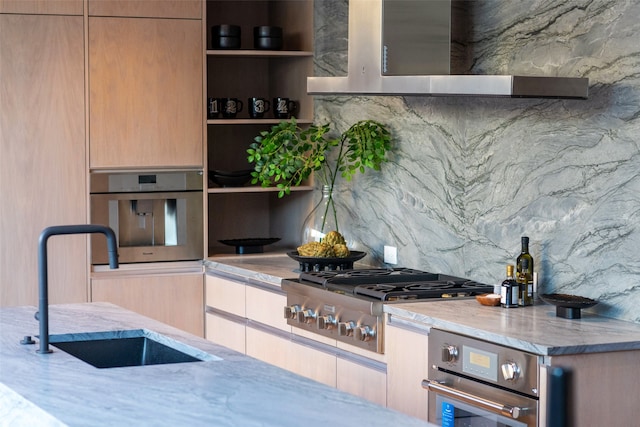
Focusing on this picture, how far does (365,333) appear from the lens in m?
3.90

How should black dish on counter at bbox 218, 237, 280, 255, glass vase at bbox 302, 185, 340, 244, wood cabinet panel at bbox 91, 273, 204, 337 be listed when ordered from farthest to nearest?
black dish on counter at bbox 218, 237, 280, 255 → glass vase at bbox 302, 185, 340, 244 → wood cabinet panel at bbox 91, 273, 204, 337

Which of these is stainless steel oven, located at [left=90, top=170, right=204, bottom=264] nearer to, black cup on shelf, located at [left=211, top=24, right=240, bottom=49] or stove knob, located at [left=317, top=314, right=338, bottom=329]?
black cup on shelf, located at [left=211, top=24, right=240, bottom=49]

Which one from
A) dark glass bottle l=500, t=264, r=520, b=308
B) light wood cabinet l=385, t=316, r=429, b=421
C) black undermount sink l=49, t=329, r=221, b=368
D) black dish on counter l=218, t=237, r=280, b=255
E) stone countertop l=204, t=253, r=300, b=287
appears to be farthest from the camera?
black dish on counter l=218, t=237, r=280, b=255

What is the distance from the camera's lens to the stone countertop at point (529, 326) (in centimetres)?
301

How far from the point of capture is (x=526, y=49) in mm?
3918

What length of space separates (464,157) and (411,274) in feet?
1.93

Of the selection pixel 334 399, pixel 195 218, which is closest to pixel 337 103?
pixel 195 218

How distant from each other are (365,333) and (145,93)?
1.98 meters

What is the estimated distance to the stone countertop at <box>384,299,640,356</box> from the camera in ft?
9.89

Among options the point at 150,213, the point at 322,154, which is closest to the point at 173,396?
the point at 322,154

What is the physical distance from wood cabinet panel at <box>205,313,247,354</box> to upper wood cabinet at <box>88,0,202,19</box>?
5.31 feet

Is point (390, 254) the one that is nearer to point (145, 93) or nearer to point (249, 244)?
point (249, 244)

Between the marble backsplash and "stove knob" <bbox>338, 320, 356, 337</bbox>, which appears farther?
"stove knob" <bbox>338, 320, 356, 337</bbox>

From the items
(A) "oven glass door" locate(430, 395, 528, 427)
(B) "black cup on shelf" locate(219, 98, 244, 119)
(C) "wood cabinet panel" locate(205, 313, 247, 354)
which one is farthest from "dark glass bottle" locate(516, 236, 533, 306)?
A: (B) "black cup on shelf" locate(219, 98, 244, 119)
